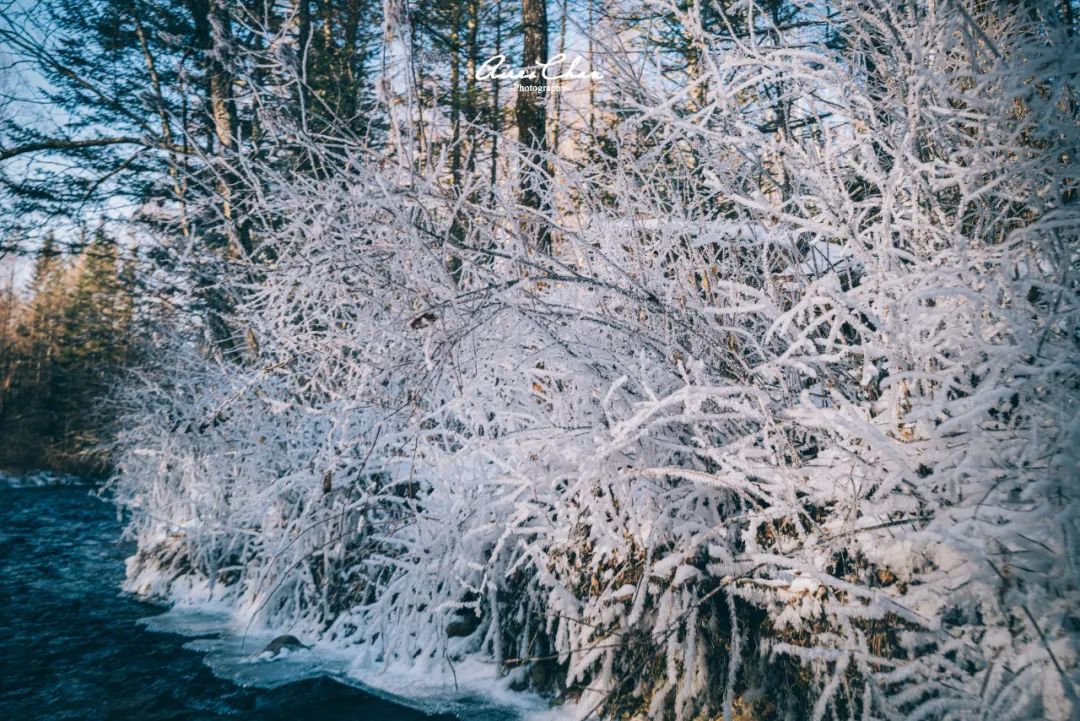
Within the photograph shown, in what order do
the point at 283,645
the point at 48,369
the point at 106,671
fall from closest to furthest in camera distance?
the point at 106,671 < the point at 283,645 < the point at 48,369

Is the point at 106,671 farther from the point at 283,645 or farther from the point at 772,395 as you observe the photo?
the point at 772,395

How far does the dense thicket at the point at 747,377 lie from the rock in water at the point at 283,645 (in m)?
0.17

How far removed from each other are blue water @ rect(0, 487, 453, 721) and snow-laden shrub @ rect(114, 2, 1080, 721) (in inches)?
23.0

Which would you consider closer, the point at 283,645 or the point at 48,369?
the point at 283,645

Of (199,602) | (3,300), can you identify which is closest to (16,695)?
(199,602)

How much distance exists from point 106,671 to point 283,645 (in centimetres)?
121

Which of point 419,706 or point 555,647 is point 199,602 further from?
point 555,647

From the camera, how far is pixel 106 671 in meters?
4.18

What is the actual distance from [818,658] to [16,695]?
4.77 m

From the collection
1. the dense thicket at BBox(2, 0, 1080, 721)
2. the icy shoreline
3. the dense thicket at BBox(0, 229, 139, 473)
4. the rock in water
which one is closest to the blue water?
the icy shoreline

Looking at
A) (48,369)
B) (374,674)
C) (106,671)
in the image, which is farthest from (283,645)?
(48,369)

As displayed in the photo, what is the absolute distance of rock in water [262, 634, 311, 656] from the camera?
14.0 ft

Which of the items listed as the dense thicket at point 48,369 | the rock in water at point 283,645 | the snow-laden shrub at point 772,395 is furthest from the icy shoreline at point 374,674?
the dense thicket at point 48,369

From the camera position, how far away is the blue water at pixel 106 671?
3.45 metres
